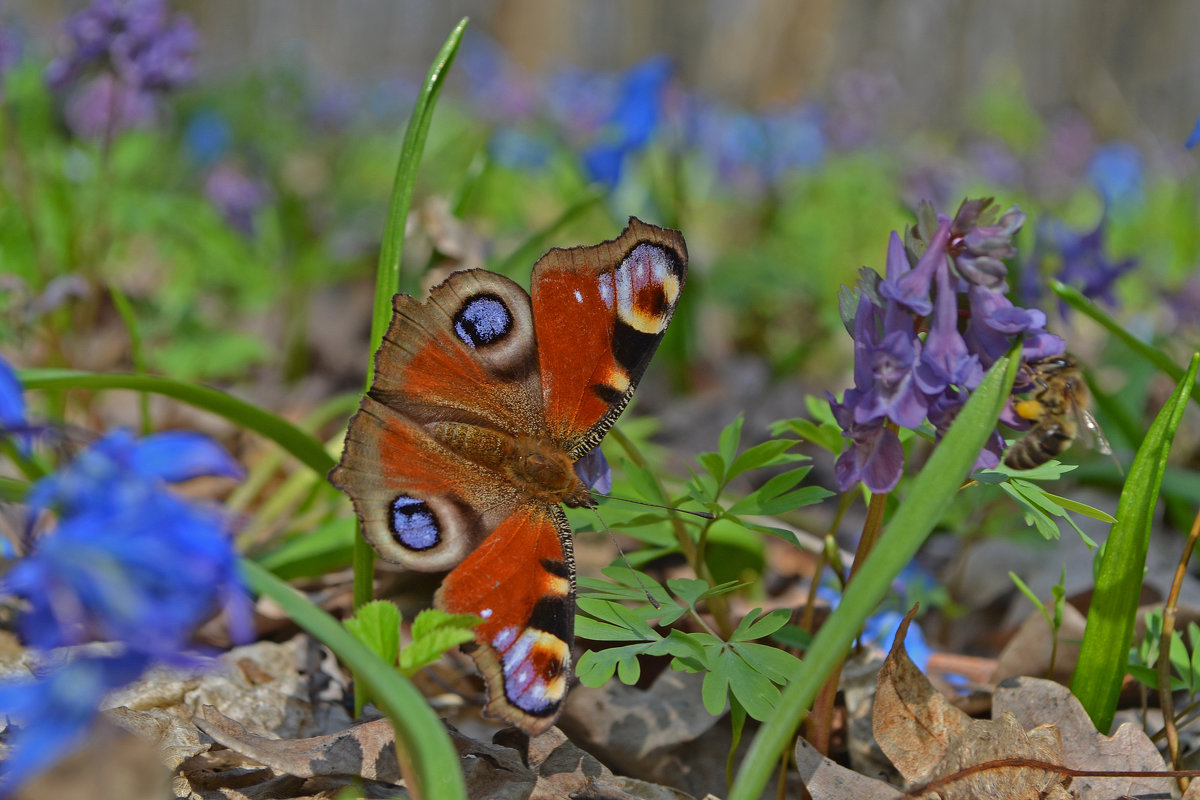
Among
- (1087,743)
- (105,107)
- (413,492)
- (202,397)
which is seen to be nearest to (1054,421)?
(1087,743)

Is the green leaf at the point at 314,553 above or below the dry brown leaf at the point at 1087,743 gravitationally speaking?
above

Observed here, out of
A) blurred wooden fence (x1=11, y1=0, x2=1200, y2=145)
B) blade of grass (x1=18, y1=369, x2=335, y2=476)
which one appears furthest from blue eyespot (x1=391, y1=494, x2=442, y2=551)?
blurred wooden fence (x1=11, y1=0, x2=1200, y2=145)

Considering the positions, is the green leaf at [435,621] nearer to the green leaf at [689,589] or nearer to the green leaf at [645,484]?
the green leaf at [689,589]

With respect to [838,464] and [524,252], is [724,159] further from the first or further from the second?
[838,464]

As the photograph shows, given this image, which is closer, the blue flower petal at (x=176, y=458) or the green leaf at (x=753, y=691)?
the blue flower petal at (x=176, y=458)

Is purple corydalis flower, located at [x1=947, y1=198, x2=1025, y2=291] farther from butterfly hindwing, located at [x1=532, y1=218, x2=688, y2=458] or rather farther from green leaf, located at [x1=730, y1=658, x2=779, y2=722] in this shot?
green leaf, located at [x1=730, y1=658, x2=779, y2=722]

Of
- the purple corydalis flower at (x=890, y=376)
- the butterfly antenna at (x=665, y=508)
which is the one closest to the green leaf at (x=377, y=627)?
the butterfly antenna at (x=665, y=508)

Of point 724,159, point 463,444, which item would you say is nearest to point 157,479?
point 463,444
